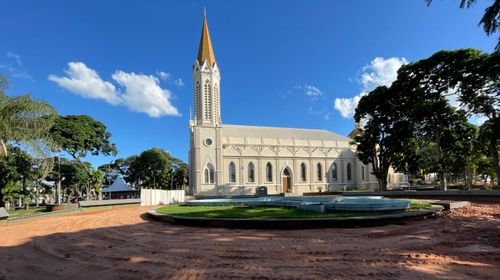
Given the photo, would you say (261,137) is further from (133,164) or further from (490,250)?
(490,250)

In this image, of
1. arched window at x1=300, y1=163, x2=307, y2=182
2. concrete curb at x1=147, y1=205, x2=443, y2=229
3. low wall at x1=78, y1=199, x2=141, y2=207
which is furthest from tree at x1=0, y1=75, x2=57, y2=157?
arched window at x1=300, y1=163, x2=307, y2=182

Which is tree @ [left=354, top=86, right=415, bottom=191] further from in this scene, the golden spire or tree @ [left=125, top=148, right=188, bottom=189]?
tree @ [left=125, top=148, right=188, bottom=189]

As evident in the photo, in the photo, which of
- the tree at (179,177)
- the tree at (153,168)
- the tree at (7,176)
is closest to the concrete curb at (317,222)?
the tree at (7,176)

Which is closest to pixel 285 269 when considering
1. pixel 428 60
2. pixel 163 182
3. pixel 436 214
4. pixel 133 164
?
pixel 436 214

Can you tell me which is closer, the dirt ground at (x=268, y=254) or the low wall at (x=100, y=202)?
the dirt ground at (x=268, y=254)

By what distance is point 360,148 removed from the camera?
3416 centimetres

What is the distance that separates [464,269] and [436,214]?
7.68 meters

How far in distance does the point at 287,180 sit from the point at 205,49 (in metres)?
20.8

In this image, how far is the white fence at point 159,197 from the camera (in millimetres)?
29055

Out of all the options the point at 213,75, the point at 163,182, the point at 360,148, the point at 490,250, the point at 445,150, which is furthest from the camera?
the point at 163,182

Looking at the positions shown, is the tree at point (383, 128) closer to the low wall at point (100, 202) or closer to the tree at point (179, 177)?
the low wall at point (100, 202)

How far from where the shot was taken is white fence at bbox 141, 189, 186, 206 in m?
29.1

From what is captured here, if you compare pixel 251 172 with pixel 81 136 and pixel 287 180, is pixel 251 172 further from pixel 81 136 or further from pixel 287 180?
pixel 81 136

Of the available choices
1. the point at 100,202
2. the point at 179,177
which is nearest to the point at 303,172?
the point at 100,202
